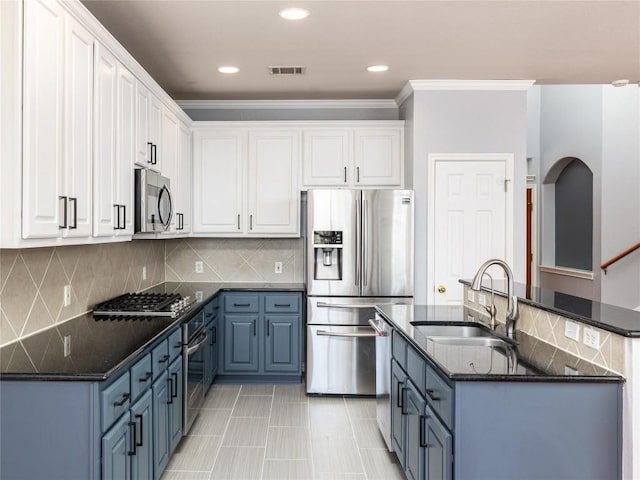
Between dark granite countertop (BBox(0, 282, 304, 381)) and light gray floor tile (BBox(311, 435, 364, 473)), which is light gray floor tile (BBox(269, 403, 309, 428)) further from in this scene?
dark granite countertop (BBox(0, 282, 304, 381))

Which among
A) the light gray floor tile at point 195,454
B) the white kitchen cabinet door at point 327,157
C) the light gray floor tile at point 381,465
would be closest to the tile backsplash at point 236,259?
the white kitchen cabinet door at point 327,157

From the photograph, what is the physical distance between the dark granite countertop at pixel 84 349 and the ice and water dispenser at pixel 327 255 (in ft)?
4.36

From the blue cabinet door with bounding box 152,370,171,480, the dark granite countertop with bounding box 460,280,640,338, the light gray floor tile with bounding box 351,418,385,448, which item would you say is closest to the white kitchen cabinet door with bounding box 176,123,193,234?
the blue cabinet door with bounding box 152,370,171,480

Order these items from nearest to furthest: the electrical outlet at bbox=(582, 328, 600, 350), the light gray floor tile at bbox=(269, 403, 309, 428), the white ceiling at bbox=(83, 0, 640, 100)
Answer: the electrical outlet at bbox=(582, 328, 600, 350)
the white ceiling at bbox=(83, 0, 640, 100)
the light gray floor tile at bbox=(269, 403, 309, 428)

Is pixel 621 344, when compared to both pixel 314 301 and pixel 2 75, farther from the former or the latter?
pixel 314 301

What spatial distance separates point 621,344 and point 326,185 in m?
3.14

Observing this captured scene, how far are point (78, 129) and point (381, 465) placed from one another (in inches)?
98.4

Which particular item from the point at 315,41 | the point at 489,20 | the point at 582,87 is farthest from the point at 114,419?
the point at 582,87

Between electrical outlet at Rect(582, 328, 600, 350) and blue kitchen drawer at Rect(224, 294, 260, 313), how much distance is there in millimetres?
2930

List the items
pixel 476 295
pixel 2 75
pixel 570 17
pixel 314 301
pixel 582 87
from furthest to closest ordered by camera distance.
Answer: pixel 582 87 → pixel 314 301 → pixel 476 295 → pixel 570 17 → pixel 2 75

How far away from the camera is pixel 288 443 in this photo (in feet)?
10.8

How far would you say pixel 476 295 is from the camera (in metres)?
3.22

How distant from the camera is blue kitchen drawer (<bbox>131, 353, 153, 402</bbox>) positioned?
7.11 ft

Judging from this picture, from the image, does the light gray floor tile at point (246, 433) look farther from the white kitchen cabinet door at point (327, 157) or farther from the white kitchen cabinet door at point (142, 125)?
the white kitchen cabinet door at point (327, 157)
